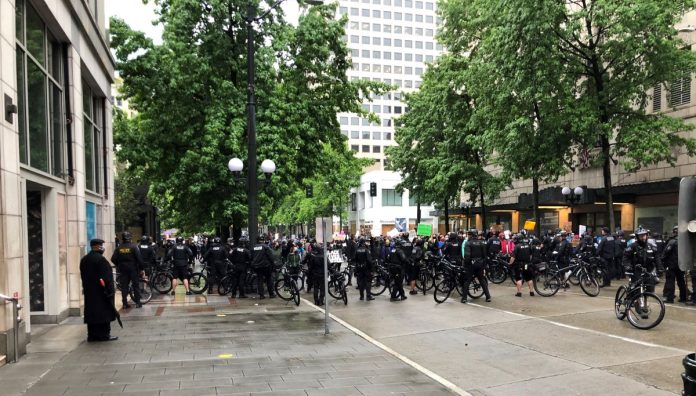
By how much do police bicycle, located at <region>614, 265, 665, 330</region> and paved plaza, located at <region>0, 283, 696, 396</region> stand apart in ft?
0.79

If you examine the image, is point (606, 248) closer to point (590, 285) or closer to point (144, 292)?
point (590, 285)

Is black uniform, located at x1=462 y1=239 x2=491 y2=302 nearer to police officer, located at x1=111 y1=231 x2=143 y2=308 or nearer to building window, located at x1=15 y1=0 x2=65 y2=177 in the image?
police officer, located at x1=111 y1=231 x2=143 y2=308

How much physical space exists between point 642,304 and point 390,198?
189ft

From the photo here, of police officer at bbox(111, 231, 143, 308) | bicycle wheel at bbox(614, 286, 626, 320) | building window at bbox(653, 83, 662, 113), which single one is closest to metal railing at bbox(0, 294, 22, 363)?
police officer at bbox(111, 231, 143, 308)

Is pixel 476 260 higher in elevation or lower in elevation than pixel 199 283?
higher

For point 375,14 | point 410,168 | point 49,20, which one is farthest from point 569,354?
point 375,14

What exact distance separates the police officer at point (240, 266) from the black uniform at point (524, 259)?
747cm

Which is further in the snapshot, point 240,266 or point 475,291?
point 240,266

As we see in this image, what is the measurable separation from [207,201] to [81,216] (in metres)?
7.23

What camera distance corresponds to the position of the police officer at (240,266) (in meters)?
15.6

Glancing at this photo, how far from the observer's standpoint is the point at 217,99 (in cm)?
1925

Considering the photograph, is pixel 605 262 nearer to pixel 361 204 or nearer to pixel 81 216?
pixel 81 216

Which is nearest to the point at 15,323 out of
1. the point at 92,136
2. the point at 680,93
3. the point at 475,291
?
the point at 92,136

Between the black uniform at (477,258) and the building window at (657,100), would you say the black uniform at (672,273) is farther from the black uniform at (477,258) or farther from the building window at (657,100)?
the building window at (657,100)
